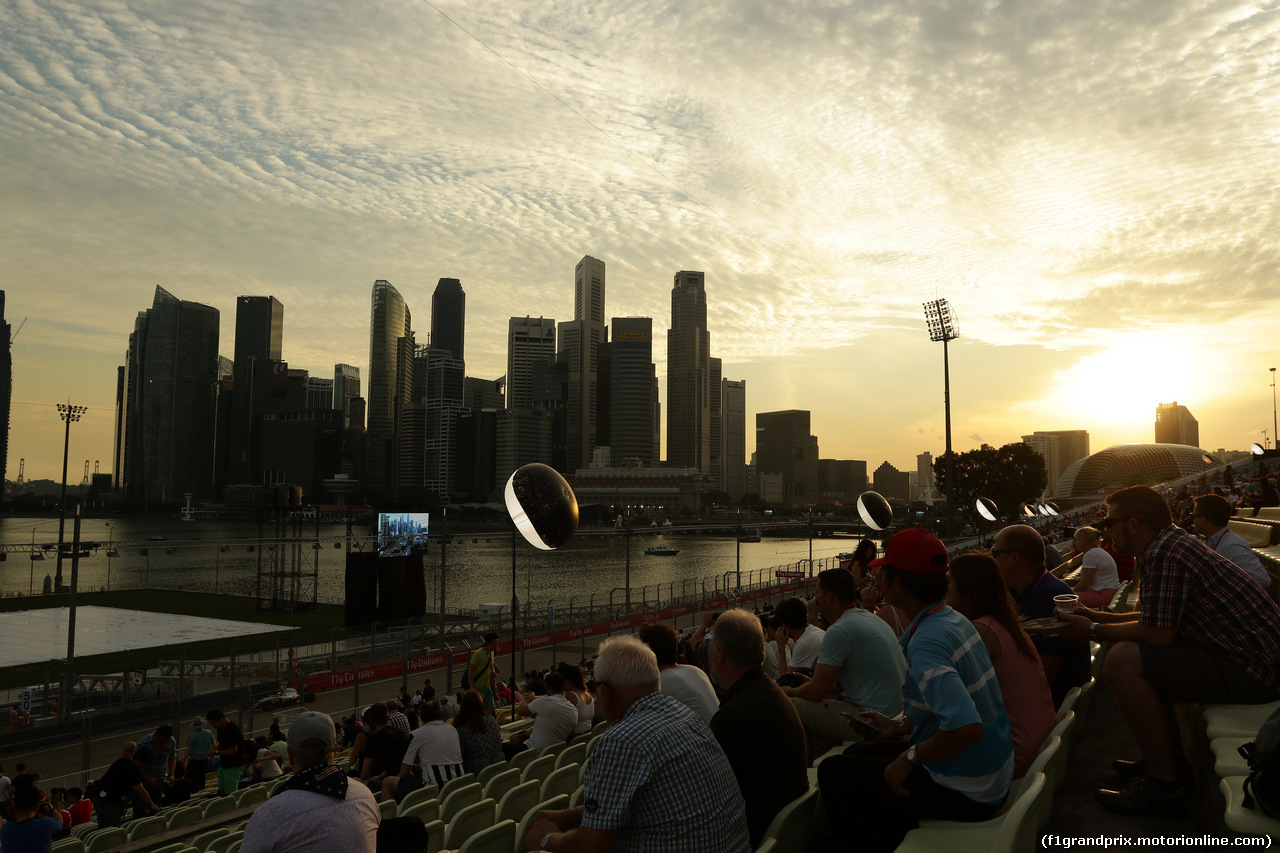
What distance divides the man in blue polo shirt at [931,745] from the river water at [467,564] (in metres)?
37.3

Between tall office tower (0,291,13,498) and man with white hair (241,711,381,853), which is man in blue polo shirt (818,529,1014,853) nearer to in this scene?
man with white hair (241,711,381,853)

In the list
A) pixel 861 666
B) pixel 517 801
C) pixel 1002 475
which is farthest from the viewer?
pixel 1002 475

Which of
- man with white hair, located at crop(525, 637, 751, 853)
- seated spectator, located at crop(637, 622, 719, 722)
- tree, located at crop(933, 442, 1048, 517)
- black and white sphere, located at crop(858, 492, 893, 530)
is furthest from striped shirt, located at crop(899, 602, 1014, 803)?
tree, located at crop(933, 442, 1048, 517)

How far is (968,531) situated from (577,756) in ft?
261

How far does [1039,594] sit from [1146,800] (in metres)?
1.32

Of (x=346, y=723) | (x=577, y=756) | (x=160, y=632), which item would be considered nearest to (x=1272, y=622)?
(x=577, y=756)

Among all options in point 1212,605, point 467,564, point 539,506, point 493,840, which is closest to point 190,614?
point 467,564

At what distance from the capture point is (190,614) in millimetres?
49219

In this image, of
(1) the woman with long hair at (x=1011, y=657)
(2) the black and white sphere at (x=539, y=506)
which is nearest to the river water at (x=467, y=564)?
(2) the black and white sphere at (x=539, y=506)

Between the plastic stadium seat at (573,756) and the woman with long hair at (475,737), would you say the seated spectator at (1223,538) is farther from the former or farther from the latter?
the woman with long hair at (475,737)

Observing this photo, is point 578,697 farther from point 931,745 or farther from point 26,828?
point 931,745

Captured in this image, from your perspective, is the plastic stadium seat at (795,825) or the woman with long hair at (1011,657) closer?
the plastic stadium seat at (795,825)

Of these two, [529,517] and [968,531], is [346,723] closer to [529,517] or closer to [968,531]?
[529,517]

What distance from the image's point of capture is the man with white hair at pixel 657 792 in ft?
7.45
